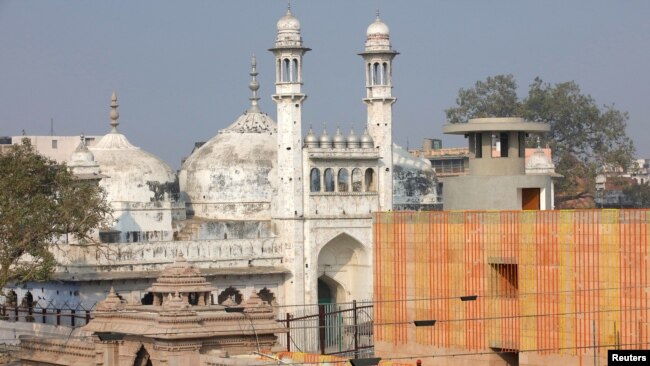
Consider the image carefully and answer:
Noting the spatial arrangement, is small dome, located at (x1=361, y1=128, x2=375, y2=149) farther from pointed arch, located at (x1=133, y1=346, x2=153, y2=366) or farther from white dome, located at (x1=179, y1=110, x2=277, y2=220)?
pointed arch, located at (x1=133, y1=346, x2=153, y2=366)

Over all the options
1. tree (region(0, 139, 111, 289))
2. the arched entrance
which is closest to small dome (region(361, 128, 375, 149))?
the arched entrance

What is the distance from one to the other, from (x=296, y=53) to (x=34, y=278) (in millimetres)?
12923

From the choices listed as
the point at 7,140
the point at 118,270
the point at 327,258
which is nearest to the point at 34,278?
the point at 118,270

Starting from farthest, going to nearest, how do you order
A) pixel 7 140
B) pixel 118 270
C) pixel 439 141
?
1. pixel 439 141
2. pixel 7 140
3. pixel 118 270

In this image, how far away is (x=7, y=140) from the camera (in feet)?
262

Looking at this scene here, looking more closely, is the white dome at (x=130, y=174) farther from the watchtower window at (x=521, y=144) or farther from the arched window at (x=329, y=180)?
the watchtower window at (x=521, y=144)

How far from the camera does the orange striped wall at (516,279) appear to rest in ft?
115

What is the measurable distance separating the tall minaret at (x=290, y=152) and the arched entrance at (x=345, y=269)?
1.32 m

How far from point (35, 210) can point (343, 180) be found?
13.8 meters

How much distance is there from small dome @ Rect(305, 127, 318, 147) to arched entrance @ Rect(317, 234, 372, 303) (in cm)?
285

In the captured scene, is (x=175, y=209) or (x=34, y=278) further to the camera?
(x=175, y=209)

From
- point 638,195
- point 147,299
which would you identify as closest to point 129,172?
point 147,299

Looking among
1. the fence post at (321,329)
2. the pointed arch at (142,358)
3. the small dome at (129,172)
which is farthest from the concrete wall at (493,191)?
the small dome at (129,172)

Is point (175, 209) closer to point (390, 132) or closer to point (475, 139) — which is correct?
point (390, 132)
